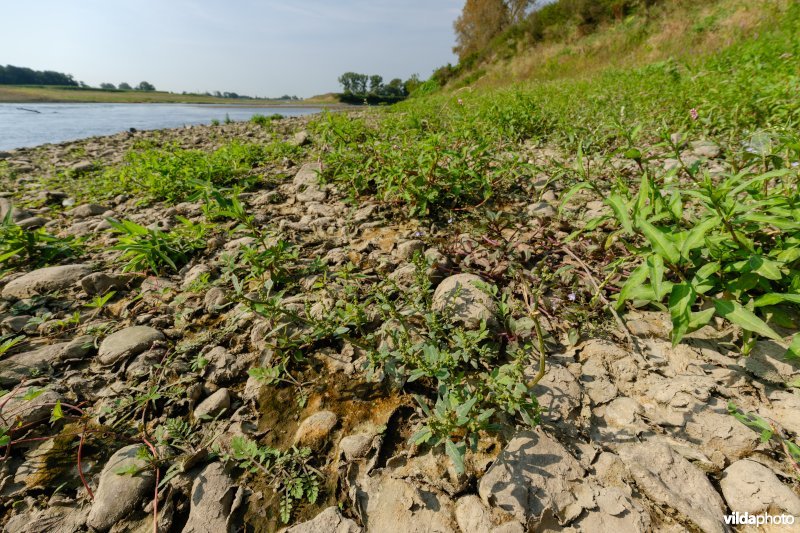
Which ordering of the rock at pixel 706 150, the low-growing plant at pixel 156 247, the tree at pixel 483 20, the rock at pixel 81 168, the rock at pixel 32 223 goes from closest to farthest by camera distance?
the low-growing plant at pixel 156 247 → the rock at pixel 706 150 → the rock at pixel 32 223 → the rock at pixel 81 168 → the tree at pixel 483 20

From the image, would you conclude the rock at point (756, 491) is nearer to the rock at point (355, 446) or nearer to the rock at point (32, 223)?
the rock at point (355, 446)

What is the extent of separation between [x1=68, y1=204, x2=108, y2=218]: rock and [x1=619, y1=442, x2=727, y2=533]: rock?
484 cm

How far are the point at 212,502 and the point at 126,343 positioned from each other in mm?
1086

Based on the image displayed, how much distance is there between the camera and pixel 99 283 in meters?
2.36

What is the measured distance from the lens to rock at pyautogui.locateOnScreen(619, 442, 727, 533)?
1031 millimetres

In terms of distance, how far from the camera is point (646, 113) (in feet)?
13.6

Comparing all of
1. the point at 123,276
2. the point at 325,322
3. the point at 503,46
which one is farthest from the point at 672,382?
the point at 503,46

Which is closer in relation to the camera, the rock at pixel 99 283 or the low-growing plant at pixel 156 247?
the rock at pixel 99 283

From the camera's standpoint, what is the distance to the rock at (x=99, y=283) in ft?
7.73

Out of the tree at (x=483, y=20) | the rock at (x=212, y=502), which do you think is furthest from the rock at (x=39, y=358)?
the tree at (x=483, y=20)

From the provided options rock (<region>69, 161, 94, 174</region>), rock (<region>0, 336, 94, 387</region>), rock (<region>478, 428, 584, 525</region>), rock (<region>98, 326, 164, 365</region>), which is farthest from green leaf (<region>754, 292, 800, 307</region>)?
rock (<region>69, 161, 94, 174</region>)

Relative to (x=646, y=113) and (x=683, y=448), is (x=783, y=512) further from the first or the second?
(x=646, y=113)

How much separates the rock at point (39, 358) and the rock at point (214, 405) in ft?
2.81

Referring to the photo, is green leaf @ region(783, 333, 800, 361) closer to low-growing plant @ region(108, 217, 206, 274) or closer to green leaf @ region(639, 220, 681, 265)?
green leaf @ region(639, 220, 681, 265)
